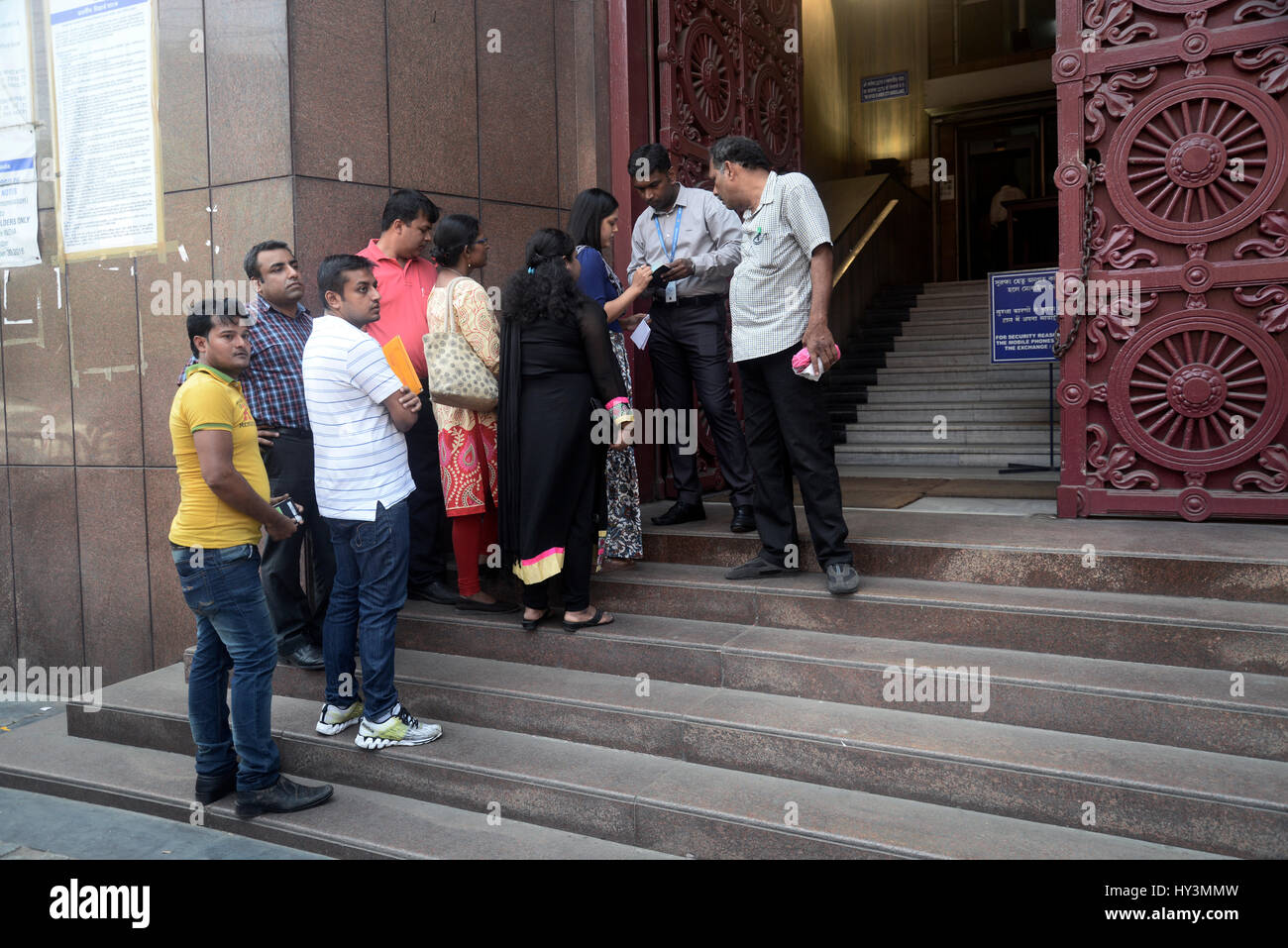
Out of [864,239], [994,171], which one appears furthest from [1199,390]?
[994,171]

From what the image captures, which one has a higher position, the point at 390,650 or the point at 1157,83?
the point at 1157,83

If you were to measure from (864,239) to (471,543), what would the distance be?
8176 millimetres

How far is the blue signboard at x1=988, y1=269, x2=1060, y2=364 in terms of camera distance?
7.10 metres

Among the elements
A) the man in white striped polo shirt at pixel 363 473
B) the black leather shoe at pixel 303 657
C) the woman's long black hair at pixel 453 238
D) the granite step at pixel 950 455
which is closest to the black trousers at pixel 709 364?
the woman's long black hair at pixel 453 238

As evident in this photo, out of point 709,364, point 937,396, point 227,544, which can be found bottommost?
point 227,544

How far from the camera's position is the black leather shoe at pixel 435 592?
4.75m

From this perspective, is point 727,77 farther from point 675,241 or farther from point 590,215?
point 590,215

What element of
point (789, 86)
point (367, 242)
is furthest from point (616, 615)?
point (789, 86)

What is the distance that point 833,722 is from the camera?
3445 mm

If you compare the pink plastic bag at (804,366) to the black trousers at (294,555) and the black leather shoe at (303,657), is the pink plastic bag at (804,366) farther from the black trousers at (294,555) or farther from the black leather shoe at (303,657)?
the black leather shoe at (303,657)

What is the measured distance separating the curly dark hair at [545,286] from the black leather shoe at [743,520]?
4.63 feet
